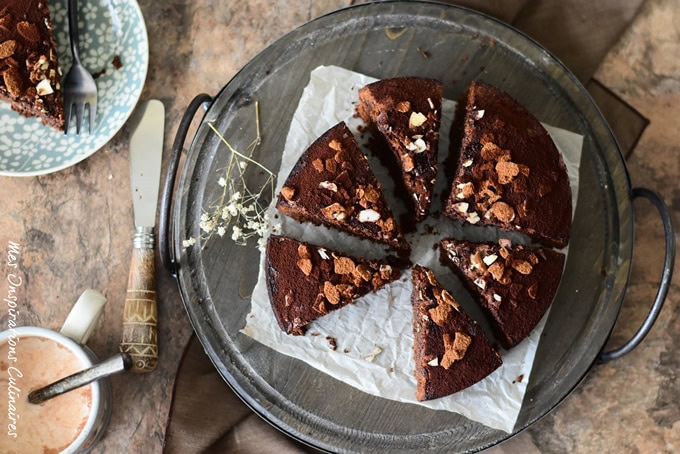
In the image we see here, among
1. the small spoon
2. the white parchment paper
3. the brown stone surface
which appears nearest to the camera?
the small spoon

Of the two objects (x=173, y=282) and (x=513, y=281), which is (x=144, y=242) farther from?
(x=513, y=281)

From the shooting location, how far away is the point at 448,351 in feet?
11.0

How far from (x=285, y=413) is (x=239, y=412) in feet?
1.10

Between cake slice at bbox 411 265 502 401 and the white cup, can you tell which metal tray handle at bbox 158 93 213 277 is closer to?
the white cup

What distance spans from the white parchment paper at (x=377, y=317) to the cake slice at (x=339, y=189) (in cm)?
18

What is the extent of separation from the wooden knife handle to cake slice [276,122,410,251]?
924mm

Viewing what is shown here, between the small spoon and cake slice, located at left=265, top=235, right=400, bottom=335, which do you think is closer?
the small spoon

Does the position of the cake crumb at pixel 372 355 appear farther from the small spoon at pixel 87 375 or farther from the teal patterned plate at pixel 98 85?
the teal patterned plate at pixel 98 85

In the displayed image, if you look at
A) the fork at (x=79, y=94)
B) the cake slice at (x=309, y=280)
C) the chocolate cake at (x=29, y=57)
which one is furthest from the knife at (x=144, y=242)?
the cake slice at (x=309, y=280)

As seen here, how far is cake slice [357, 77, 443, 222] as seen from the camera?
346cm

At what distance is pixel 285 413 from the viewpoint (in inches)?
141

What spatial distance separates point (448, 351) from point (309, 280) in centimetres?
85

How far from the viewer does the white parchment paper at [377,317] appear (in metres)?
3.52

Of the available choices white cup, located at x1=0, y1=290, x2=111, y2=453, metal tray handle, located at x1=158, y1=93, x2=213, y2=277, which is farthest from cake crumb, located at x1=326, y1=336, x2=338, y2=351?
white cup, located at x1=0, y1=290, x2=111, y2=453
